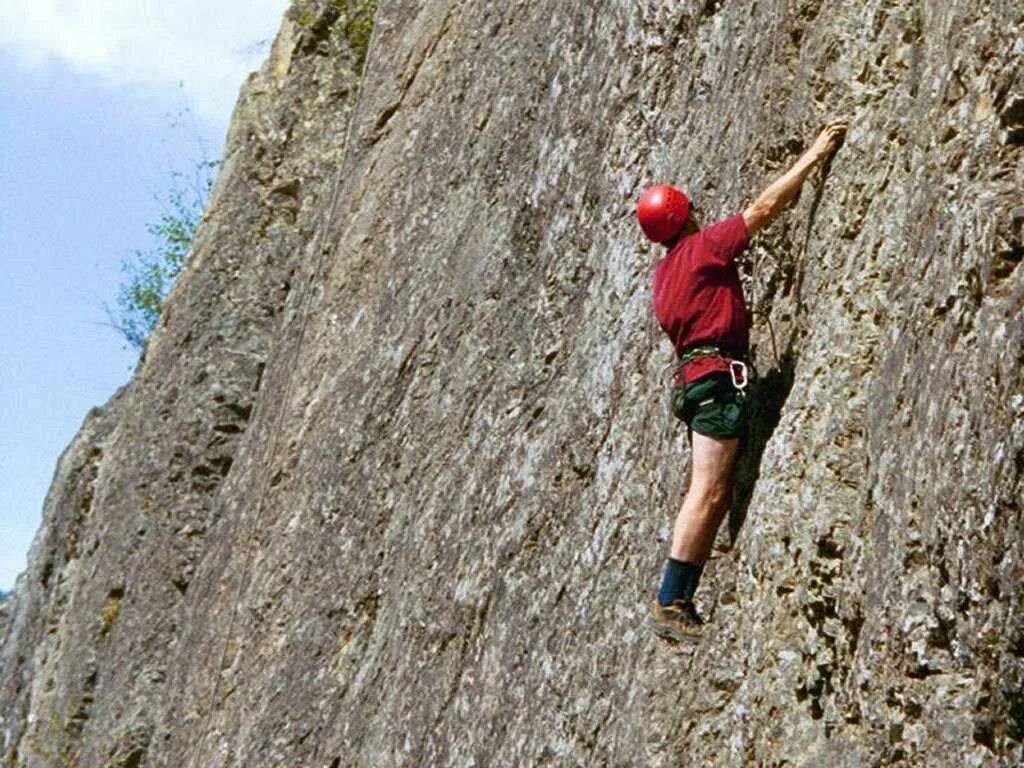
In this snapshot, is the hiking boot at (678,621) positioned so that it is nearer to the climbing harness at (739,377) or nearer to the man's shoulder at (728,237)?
the climbing harness at (739,377)

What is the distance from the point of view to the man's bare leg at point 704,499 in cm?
875

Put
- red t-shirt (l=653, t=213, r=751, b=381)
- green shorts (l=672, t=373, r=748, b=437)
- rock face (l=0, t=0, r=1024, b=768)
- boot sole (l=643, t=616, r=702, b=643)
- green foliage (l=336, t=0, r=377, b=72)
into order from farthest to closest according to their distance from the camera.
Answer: green foliage (l=336, t=0, r=377, b=72)
red t-shirt (l=653, t=213, r=751, b=381)
green shorts (l=672, t=373, r=748, b=437)
boot sole (l=643, t=616, r=702, b=643)
rock face (l=0, t=0, r=1024, b=768)

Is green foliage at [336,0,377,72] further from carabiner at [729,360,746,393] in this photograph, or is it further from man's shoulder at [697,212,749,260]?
carabiner at [729,360,746,393]

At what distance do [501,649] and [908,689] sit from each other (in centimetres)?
401

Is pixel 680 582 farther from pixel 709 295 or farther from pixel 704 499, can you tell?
pixel 709 295

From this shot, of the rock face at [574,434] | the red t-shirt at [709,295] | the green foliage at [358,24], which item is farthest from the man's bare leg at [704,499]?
the green foliage at [358,24]

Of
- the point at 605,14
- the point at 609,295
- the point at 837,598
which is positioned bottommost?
the point at 837,598

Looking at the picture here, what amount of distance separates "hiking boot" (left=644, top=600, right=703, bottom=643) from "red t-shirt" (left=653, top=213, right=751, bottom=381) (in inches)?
46.6

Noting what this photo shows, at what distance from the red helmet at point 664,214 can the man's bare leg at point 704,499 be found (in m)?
1.28

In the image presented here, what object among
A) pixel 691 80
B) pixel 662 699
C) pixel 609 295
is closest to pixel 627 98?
pixel 691 80

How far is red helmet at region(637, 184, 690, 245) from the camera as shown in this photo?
9633 millimetres

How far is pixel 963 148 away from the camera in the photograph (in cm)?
727

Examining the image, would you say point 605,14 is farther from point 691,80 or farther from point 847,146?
point 847,146

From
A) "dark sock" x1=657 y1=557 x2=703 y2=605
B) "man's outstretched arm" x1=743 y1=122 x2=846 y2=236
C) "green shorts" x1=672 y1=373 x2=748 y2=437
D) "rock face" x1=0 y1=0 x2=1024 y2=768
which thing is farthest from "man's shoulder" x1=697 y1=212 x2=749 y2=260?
"dark sock" x1=657 y1=557 x2=703 y2=605
